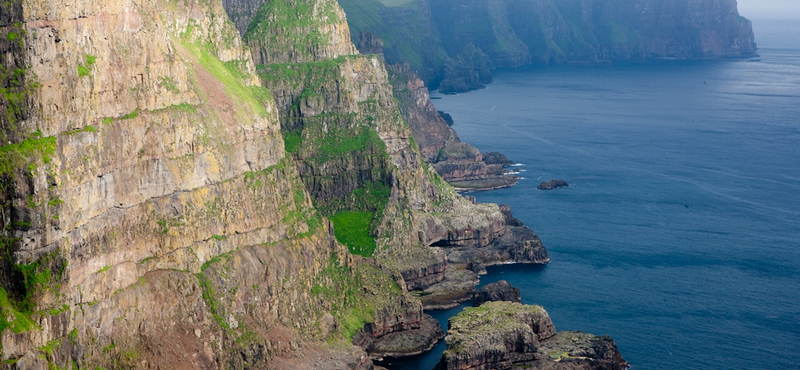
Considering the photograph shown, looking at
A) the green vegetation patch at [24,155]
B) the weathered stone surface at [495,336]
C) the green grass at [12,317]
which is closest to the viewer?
the green grass at [12,317]

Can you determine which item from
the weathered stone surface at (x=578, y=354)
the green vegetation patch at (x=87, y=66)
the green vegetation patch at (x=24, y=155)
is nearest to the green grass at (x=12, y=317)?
the green vegetation patch at (x=24, y=155)

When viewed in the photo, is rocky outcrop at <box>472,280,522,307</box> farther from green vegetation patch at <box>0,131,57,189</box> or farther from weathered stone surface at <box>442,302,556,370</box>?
green vegetation patch at <box>0,131,57,189</box>

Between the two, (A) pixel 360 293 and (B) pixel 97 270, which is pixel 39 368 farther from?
(A) pixel 360 293

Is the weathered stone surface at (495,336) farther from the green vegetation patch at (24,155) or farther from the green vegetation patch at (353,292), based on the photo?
the green vegetation patch at (24,155)

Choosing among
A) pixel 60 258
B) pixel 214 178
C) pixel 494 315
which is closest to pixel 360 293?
pixel 494 315

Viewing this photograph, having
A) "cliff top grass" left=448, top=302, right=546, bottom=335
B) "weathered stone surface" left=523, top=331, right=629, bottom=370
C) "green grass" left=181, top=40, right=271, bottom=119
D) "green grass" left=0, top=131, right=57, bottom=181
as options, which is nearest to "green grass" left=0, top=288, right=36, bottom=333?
"green grass" left=0, top=131, right=57, bottom=181

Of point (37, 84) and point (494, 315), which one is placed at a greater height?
point (37, 84)
